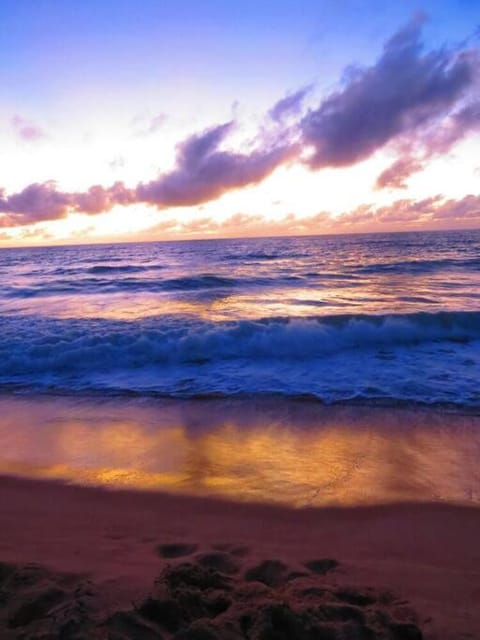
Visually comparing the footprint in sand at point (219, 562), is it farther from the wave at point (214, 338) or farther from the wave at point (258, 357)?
the wave at point (214, 338)

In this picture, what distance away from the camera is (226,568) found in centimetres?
320

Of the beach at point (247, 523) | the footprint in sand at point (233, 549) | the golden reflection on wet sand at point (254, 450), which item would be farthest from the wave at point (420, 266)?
the footprint in sand at point (233, 549)

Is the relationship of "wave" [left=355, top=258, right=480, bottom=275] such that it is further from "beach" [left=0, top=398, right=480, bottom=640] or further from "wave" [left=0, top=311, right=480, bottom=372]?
"beach" [left=0, top=398, right=480, bottom=640]

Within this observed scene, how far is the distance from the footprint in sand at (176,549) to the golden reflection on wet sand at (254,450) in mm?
874

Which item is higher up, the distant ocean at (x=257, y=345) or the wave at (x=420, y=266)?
the wave at (x=420, y=266)

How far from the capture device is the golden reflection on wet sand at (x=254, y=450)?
4578mm

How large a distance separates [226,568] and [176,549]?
53cm

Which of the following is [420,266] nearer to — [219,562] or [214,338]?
[214,338]

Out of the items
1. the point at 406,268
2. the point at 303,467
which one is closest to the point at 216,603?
the point at 303,467

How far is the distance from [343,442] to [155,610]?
3.62 meters

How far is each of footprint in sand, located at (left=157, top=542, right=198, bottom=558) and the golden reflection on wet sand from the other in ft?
2.87

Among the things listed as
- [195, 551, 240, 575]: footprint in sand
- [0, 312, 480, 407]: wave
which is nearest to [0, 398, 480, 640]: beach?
[195, 551, 240, 575]: footprint in sand

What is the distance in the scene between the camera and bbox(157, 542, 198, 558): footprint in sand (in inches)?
136

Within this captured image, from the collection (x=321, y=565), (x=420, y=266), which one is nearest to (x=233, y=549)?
(x=321, y=565)
